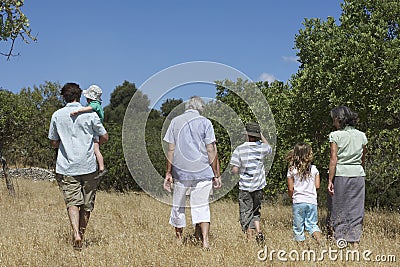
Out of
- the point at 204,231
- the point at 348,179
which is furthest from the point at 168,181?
the point at 348,179

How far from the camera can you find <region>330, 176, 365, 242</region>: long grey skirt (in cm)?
613

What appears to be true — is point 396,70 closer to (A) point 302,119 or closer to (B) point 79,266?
(A) point 302,119

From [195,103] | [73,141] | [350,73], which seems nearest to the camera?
[73,141]

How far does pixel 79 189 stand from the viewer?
604cm

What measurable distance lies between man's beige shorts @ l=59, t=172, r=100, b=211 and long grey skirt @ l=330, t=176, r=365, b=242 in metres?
3.10

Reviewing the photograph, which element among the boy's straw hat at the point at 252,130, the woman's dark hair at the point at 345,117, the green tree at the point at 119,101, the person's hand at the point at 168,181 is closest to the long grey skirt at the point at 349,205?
the woman's dark hair at the point at 345,117

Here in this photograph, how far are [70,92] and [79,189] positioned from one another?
4.01 feet

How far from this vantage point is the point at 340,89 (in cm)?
771

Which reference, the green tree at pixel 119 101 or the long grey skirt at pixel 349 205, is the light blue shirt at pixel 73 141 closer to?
the long grey skirt at pixel 349 205

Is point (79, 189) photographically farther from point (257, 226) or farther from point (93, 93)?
point (257, 226)

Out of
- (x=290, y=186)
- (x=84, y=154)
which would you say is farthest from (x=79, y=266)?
(x=290, y=186)

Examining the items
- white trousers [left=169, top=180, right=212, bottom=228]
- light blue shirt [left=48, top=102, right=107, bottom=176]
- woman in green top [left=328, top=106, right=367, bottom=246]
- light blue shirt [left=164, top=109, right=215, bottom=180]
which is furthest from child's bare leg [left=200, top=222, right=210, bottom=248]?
woman in green top [left=328, top=106, right=367, bottom=246]

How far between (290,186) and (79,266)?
308 cm

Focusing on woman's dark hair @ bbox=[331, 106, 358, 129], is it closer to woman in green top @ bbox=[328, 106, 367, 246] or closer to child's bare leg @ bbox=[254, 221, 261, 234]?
woman in green top @ bbox=[328, 106, 367, 246]
